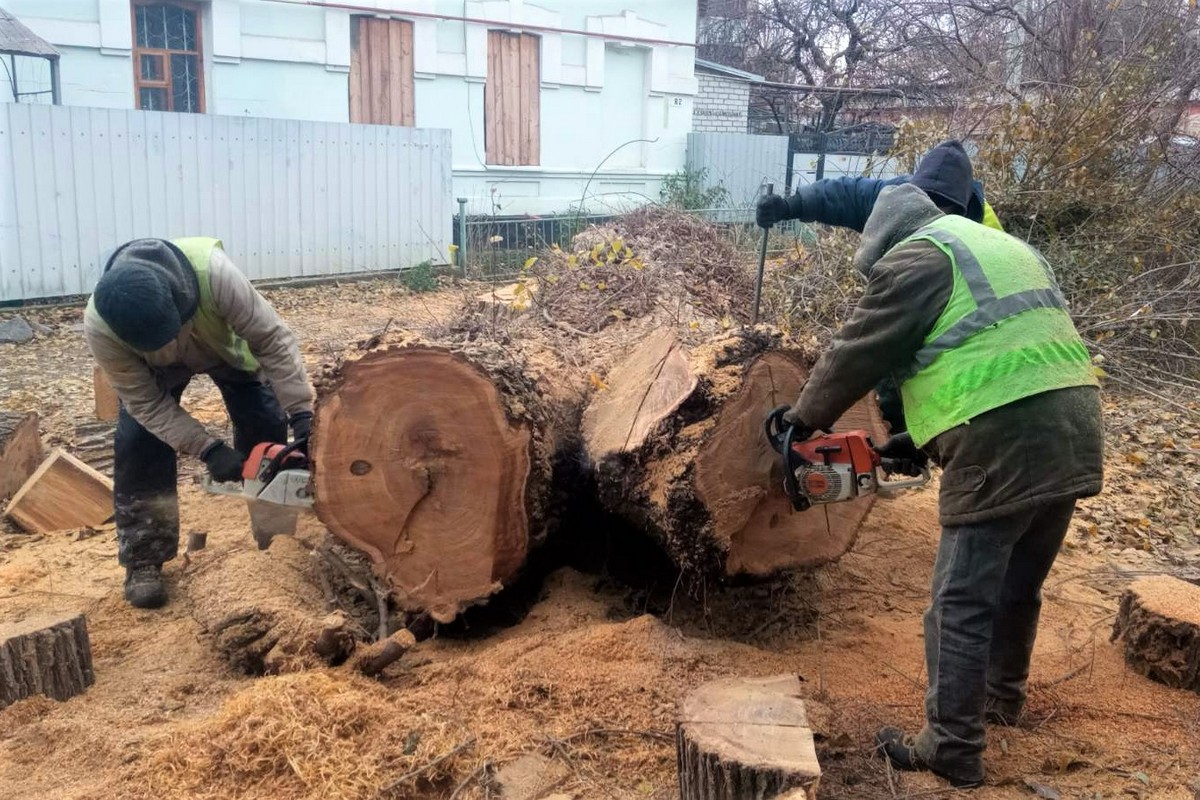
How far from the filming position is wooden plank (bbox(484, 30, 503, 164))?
1523 centimetres

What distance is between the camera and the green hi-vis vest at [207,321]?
3701 mm

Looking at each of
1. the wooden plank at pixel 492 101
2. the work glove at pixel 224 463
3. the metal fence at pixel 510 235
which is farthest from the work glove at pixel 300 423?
the wooden plank at pixel 492 101

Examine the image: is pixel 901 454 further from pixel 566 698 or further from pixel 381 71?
pixel 381 71

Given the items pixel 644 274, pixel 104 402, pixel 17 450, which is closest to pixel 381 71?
pixel 104 402

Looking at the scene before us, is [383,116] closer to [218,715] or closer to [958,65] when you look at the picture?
[958,65]

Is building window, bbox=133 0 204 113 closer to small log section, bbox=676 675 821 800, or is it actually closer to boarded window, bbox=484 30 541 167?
boarded window, bbox=484 30 541 167

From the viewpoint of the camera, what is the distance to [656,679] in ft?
9.57

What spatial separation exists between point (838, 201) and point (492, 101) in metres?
12.8

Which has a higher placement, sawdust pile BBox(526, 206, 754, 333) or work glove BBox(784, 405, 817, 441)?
sawdust pile BBox(526, 206, 754, 333)

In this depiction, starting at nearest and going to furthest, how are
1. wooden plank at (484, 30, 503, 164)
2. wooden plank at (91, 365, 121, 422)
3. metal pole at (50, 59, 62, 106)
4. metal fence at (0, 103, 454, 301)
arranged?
1. wooden plank at (91, 365, 121, 422)
2. metal fence at (0, 103, 454, 301)
3. metal pole at (50, 59, 62, 106)
4. wooden plank at (484, 30, 503, 164)

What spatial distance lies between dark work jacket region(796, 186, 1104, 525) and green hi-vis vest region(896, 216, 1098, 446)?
0.03 meters

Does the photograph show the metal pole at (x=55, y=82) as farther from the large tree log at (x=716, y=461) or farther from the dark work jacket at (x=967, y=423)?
the dark work jacket at (x=967, y=423)

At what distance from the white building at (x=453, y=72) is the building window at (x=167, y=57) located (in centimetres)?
2

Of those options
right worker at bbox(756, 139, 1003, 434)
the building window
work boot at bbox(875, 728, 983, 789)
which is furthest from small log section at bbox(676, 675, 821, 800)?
the building window
